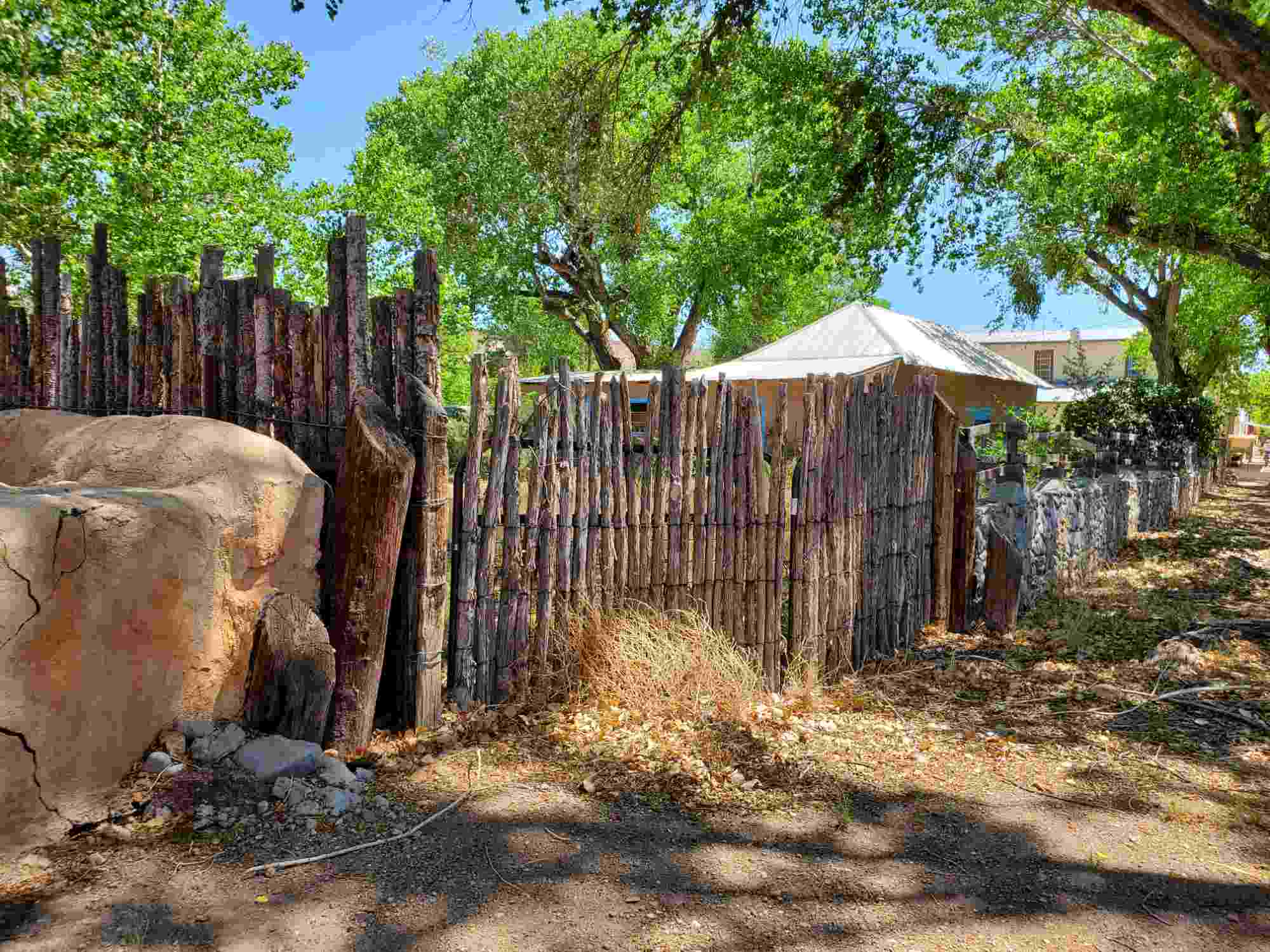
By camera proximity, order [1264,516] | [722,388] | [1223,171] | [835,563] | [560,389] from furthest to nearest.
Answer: [1264,516]
[1223,171]
[835,563]
[722,388]
[560,389]

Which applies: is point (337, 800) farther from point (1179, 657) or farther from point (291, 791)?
point (1179, 657)

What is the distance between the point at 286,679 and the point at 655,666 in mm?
1694

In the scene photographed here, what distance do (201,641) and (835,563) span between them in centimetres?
344

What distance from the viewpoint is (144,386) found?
4.87 meters

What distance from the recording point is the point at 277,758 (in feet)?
11.2

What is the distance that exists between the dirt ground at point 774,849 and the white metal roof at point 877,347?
8978mm

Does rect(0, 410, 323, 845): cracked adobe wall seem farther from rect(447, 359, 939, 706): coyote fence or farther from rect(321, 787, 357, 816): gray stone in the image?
rect(447, 359, 939, 706): coyote fence

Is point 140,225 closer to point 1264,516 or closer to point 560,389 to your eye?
point 560,389

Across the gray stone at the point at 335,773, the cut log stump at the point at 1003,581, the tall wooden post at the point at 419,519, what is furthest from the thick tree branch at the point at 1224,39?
the gray stone at the point at 335,773

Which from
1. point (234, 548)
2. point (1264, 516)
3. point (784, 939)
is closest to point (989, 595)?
point (784, 939)

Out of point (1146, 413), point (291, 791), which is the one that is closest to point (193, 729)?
point (291, 791)

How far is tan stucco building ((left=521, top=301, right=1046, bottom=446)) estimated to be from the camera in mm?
13211

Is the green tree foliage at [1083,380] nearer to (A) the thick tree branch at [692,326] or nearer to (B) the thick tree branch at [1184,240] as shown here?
(B) the thick tree branch at [1184,240]

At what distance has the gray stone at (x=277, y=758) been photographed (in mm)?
3375
